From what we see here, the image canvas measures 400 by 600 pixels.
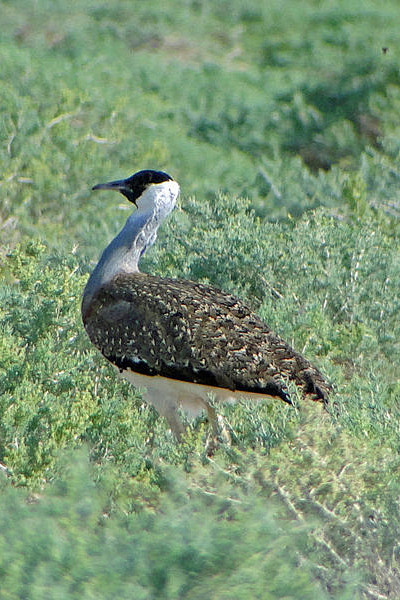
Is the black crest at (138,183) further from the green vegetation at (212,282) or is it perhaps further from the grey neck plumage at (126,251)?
the green vegetation at (212,282)

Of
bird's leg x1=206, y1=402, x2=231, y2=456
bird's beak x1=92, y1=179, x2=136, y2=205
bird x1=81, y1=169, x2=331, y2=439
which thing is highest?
bird's beak x1=92, y1=179, x2=136, y2=205

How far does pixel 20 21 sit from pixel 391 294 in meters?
8.24

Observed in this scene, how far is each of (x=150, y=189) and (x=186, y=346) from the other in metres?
1.36

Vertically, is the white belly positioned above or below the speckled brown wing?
below

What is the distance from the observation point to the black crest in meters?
6.55

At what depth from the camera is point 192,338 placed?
5.50 metres

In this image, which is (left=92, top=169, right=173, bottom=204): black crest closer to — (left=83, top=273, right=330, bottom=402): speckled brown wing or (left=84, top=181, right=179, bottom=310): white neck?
(left=84, top=181, right=179, bottom=310): white neck

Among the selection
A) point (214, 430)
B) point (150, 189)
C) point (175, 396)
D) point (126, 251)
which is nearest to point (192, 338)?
point (175, 396)

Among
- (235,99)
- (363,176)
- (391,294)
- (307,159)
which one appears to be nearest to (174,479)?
(391,294)

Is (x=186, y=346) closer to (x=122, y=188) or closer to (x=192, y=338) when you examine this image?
(x=192, y=338)

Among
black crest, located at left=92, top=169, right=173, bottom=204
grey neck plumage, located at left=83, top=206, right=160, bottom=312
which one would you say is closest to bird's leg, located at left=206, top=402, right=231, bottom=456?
grey neck plumage, located at left=83, top=206, right=160, bottom=312

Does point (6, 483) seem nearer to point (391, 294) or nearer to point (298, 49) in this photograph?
point (391, 294)

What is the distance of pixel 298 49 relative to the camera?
14.0 meters

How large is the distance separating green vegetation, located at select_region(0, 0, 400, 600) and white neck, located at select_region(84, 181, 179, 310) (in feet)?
0.61
